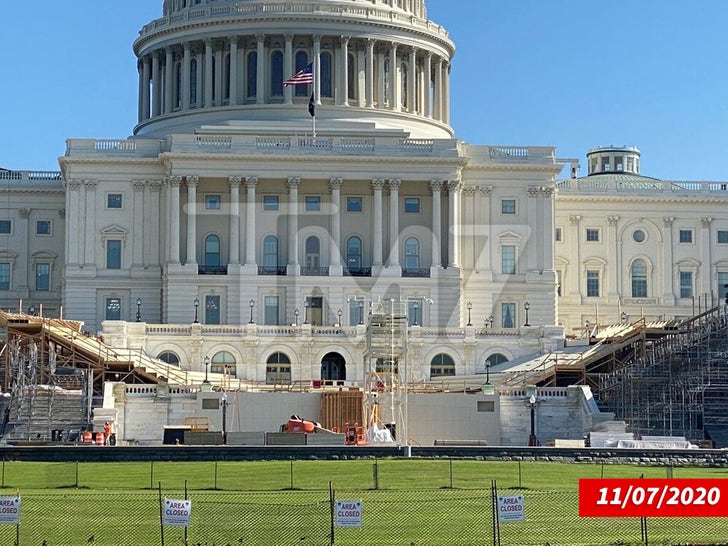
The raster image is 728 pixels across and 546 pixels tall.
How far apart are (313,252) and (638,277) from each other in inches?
1050

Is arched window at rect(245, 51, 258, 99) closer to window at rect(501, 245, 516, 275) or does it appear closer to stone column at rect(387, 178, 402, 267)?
stone column at rect(387, 178, 402, 267)

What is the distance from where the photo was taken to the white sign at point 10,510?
5156 cm

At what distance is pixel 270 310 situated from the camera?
14025 centimetres

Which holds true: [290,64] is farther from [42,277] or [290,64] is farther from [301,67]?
[42,277]

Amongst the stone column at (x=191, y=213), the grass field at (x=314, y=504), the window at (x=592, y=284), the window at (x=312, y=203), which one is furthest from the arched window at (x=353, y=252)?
the grass field at (x=314, y=504)

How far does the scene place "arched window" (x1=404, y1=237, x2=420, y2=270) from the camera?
143875 millimetres

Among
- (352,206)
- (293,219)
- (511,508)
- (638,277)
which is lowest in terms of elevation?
(511,508)

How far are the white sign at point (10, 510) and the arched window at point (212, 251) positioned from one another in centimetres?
9142

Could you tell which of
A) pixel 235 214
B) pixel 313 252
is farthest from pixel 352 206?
pixel 235 214

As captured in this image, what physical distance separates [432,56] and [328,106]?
1196cm

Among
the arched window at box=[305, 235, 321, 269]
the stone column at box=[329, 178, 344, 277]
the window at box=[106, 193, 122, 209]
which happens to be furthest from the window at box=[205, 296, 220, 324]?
the window at box=[106, 193, 122, 209]

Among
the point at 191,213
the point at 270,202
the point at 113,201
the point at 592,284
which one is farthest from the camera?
the point at 592,284

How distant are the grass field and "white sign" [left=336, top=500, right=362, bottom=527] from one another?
204 centimetres

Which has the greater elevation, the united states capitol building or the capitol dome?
the capitol dome
